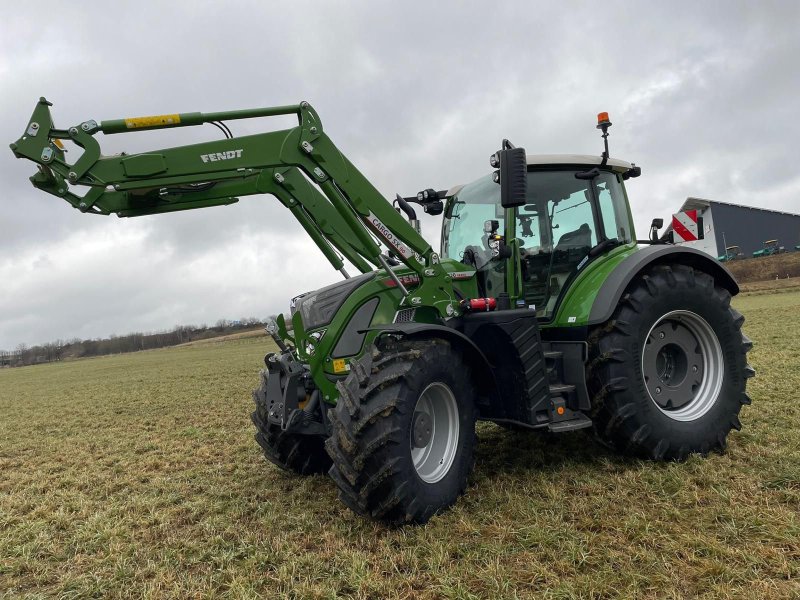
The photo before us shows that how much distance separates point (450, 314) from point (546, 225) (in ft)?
4.76

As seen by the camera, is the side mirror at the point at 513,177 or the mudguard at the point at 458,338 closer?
the mudguard at the point at 458,338

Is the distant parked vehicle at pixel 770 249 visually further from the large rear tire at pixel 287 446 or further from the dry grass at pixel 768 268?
the large rear tire at pixel 287 446

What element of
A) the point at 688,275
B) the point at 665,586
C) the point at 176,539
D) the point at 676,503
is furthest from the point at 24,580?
the point at 688,275

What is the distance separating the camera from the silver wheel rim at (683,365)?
469cm

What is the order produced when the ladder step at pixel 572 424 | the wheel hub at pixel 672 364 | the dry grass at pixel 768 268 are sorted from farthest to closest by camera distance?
the dry grass at pixel 768 268, the wheel hub at pixel 672 364, the ladder step at pixel 572 424

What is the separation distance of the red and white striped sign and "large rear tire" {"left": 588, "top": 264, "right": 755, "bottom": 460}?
9.59 ft

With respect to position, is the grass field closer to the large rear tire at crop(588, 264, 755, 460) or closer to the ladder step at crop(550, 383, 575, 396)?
the large rear tire at crop(588, 264, 755, 460)

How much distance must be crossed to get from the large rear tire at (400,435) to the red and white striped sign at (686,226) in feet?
17.3

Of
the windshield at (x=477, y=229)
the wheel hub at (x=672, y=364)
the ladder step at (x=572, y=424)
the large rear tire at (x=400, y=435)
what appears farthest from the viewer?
the windshield at (x=477, y=229)

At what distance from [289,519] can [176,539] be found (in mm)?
786

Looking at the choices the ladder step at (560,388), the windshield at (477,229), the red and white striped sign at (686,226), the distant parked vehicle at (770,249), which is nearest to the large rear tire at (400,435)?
the ladder step at (560,388)

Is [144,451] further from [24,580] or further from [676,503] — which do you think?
[676,503]

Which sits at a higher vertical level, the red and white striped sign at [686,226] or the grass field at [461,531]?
the red and white striped sign at [686,226]

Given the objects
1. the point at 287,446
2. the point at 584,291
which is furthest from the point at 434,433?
the point at 584,291
